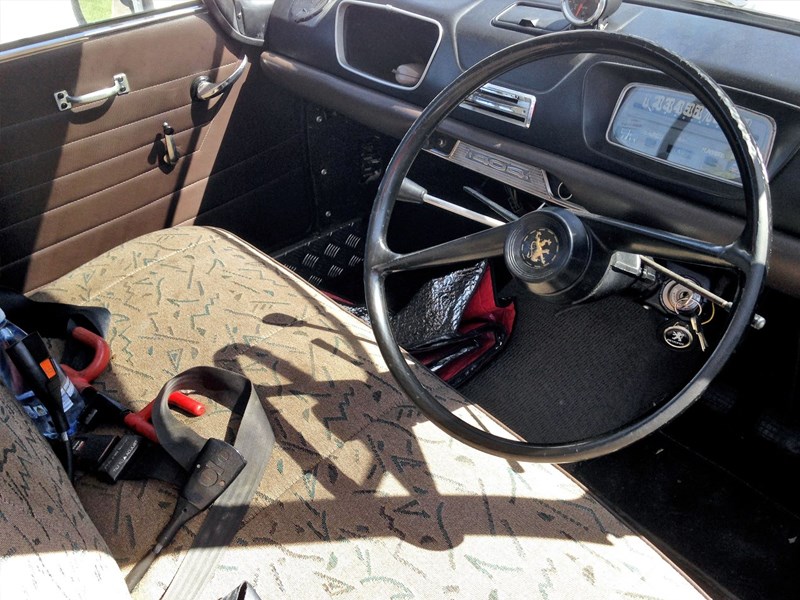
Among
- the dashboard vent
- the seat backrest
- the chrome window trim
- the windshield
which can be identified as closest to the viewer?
the seat backrest

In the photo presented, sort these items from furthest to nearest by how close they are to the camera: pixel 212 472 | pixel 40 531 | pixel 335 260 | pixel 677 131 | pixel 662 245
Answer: pixel 335 260, pixel 677 131, pixel 212 472, pixel 662 245, pixel 40 531

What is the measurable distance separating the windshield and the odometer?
9.7 inches

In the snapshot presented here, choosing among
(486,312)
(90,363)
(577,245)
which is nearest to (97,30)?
(90,363)

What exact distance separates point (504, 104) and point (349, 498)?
33.4 inches

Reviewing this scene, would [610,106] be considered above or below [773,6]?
below

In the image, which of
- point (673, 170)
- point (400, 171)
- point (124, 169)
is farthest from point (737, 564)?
point (124, 169)

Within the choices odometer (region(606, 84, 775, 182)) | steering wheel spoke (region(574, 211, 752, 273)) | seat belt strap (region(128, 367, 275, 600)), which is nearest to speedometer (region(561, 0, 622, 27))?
odometer (region(606, 84, 775, 182))

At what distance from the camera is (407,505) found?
1.05 meters

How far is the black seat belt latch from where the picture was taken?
104 centimetres

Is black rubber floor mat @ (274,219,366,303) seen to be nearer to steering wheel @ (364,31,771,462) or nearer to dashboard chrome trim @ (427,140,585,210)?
dashboard chrome trim @ (427,140,585,210)

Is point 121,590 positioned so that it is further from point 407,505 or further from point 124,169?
point 124,169

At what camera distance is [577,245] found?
0.97 m

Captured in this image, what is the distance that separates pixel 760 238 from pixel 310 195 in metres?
1.55

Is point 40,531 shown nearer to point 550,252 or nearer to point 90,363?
point 90,363
